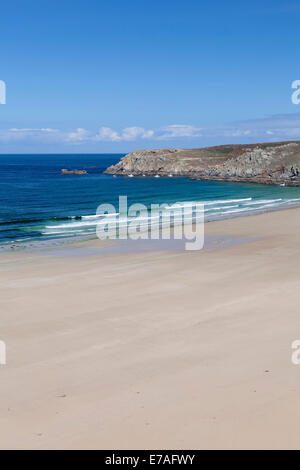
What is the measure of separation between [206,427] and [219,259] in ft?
50.3

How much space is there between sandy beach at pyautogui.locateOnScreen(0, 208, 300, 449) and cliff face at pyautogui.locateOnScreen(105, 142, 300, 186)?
64.3 m

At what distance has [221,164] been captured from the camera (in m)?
102

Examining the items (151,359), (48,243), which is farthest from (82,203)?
(151,359)

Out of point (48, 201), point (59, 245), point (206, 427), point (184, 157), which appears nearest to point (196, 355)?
point (206, 427)

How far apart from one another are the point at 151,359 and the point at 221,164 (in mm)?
94237

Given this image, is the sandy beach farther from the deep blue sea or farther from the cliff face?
the cliff face

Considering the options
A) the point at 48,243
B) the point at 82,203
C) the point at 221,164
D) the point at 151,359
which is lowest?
the point at 151,359

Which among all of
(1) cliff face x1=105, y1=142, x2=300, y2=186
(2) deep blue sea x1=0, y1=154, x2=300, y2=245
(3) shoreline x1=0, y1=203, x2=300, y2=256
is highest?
(1) cliff face x1=105, y1=142, x2=300, y2=186

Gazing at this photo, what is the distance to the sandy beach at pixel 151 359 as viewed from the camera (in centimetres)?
805

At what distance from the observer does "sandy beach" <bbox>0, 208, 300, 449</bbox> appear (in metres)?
8.05

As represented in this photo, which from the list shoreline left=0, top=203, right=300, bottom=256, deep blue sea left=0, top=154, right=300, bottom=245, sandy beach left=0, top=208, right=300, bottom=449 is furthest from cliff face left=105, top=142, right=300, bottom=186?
sandy beach left=0, top=208, right=300, bottom=449

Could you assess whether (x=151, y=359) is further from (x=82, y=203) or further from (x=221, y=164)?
(x=221, y=164)

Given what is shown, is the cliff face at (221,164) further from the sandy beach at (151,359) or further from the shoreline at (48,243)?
the sandy beach at (151,359)

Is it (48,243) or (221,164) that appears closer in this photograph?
(48,243)
